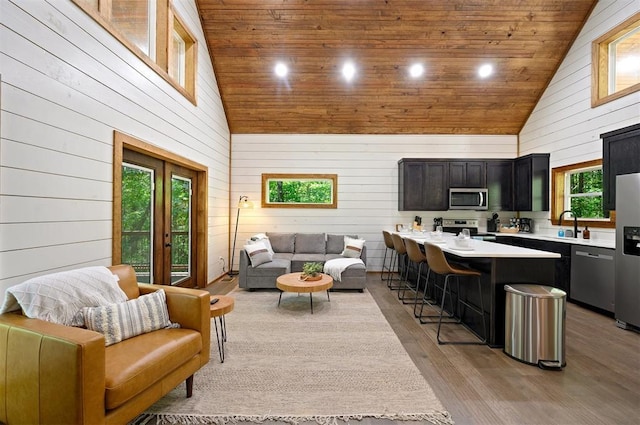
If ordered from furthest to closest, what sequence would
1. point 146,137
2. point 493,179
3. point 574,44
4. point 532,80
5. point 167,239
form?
1. point 493,179
2. point 532,80
3. point 574,44
4. point 167,239
5. point 146,137

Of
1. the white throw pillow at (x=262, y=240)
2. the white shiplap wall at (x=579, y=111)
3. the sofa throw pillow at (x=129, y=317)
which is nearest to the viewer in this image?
the sofa throw pillow at (x=129, y=317)

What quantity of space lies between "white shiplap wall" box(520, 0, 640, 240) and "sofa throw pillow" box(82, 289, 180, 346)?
5.47 m

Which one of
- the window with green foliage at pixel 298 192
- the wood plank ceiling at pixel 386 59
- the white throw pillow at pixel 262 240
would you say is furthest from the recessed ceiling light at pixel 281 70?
the white throw pillow at pixel 262 240

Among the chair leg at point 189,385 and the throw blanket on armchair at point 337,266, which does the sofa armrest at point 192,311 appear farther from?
the throw blanket on armchair at point 337,266

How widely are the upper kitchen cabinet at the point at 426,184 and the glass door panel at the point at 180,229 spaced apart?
3963 millimetres

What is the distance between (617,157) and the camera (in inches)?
132

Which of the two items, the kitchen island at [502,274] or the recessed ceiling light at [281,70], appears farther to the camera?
the recessed ceiling light at [281,70]

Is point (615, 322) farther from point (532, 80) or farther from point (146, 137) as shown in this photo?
point (146, 137)

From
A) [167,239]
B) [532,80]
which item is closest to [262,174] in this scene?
[167,239]

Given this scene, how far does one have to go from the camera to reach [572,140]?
4520mm

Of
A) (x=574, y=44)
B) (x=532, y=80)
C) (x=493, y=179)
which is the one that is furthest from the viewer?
(x=493, y=179)

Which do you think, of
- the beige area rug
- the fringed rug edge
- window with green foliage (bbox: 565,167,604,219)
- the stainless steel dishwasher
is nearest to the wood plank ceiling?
window with green foliage (bbox: 565,167,604,219)

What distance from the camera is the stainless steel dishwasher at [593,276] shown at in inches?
132

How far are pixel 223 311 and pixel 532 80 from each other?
6.21 meters
